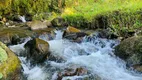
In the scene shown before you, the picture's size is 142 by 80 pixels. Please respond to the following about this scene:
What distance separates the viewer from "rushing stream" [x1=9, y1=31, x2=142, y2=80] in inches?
316

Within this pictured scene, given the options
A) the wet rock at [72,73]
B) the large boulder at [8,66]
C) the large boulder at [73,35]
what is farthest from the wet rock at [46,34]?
the wet rock at [72,73]

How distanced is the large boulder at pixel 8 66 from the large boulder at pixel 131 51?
3.57 meters

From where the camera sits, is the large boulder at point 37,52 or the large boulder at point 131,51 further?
the large boulder at point 37,52

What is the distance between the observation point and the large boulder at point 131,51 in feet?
28.4

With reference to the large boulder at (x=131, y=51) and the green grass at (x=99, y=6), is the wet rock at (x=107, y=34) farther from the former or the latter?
the large boulder at (x=131, y=51)

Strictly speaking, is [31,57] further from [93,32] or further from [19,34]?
[93,32]

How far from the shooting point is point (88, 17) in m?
12.8

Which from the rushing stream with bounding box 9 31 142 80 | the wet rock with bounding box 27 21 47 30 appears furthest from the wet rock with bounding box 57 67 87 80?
the wet rock with bounding box 27 21 47 30

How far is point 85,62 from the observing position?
29.6 feet

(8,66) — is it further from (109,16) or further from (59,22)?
(109,16)

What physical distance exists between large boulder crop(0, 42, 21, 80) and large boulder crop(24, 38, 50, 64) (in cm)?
88

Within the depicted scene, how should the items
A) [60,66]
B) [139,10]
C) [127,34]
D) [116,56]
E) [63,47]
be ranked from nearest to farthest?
[60,66] → [116,56] → [63,47] → [127,34] → [139,10]

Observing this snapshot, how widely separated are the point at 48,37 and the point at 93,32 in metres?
2.06

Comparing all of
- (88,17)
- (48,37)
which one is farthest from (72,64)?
(88,17)
